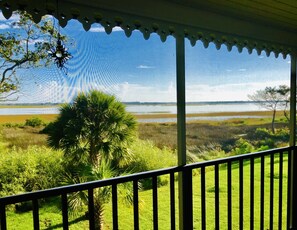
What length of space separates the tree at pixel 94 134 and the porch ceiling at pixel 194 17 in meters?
2.95

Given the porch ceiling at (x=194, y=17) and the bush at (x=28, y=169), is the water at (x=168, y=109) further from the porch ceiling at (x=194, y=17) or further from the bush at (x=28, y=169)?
the porch ceiling at (x=194, y=17)

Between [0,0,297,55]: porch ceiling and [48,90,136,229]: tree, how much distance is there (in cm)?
295

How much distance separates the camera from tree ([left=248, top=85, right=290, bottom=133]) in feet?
21.8

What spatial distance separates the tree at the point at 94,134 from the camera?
15.8ft

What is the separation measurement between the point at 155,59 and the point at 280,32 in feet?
15.4

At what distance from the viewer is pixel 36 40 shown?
3996 mm

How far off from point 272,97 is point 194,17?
5.80 metres

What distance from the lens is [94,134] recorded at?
200 inches

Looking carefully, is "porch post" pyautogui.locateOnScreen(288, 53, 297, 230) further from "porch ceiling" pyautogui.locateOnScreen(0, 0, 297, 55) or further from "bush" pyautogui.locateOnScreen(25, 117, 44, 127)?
"bush" pyautogui.locateOnScreen(25, 117, 44, 127)

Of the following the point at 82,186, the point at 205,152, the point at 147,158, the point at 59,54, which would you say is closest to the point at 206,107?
the point at 205,152

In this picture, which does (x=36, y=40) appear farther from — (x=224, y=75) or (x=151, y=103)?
(x=224, y=75)

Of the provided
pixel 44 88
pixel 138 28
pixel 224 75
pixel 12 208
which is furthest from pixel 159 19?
pixel 224 75

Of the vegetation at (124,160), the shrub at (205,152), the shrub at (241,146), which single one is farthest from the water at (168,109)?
the shrub at (205,152)

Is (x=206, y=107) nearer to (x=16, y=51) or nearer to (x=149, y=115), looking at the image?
(x=149, y=115)
